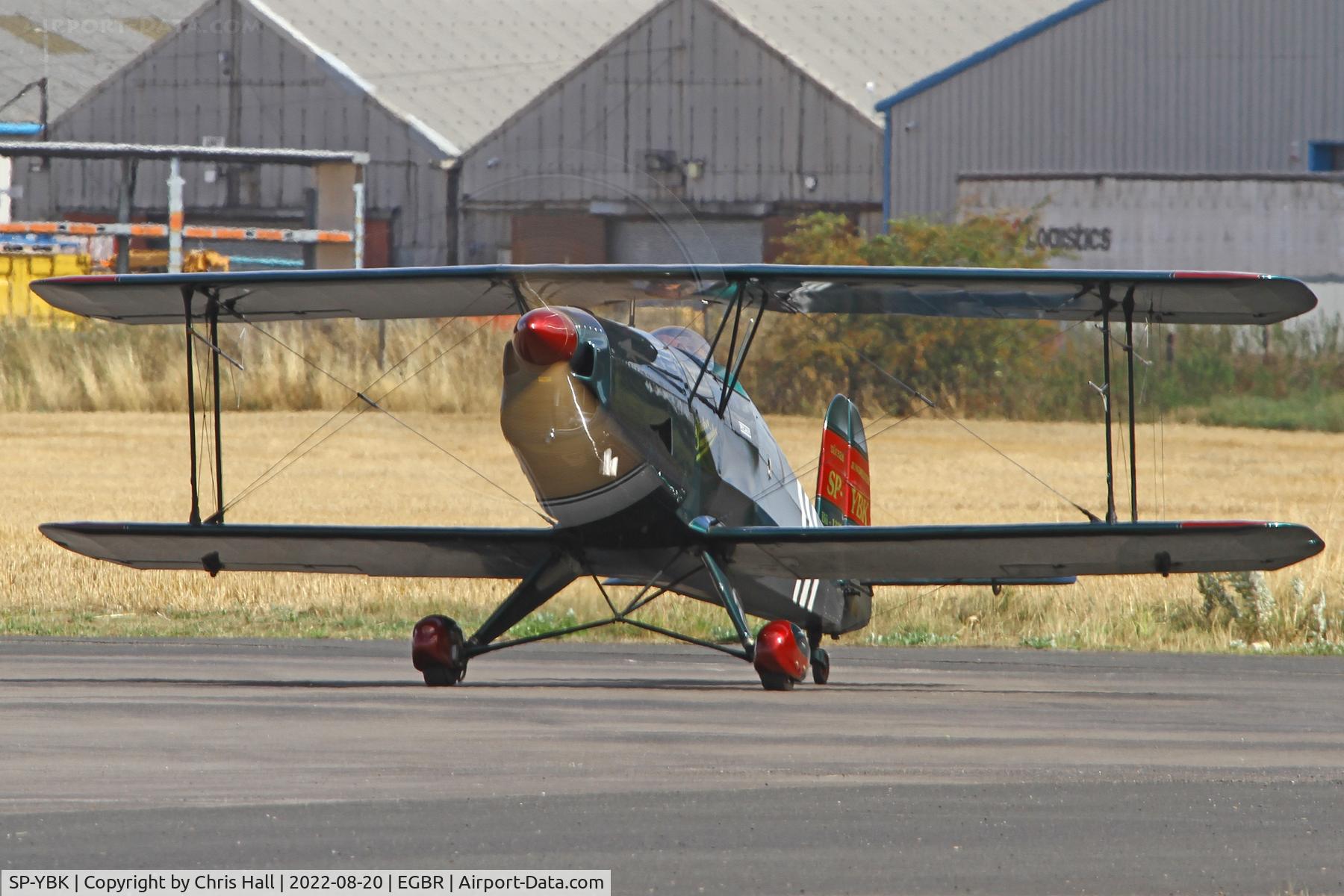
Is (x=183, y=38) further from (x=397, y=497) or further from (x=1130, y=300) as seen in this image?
(x=1130, y=300)

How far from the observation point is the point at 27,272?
150 feet

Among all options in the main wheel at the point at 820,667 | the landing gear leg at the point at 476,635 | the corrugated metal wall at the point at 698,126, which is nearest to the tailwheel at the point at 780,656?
the landing gear leg at the point at 476,635

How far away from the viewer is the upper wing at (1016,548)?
13.1 m

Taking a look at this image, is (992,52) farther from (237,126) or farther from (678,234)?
(237,126)

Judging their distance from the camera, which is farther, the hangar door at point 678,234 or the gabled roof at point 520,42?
the gabled roof at point 520,42

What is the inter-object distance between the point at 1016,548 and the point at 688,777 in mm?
4683

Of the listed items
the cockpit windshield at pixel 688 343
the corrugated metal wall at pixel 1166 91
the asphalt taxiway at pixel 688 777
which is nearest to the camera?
the asphalt taxiway at pixel 688 777

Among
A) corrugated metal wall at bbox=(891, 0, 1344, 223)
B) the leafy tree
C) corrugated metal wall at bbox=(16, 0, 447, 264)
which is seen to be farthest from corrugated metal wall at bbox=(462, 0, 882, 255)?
the leafy tree

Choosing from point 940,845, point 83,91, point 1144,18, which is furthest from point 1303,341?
point 83,91

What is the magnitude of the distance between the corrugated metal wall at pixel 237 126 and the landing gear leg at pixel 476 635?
45067mm

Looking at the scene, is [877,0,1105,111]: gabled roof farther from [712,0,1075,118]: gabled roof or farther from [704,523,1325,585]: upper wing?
[704,523,1325,585]: upper wing

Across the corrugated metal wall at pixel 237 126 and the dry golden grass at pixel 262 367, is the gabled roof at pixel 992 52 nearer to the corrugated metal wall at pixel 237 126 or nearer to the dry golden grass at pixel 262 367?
the dry golden grass at pixel 262 367

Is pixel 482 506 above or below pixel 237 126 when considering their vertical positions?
below

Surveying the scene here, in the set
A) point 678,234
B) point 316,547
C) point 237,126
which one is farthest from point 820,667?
point 237,126
